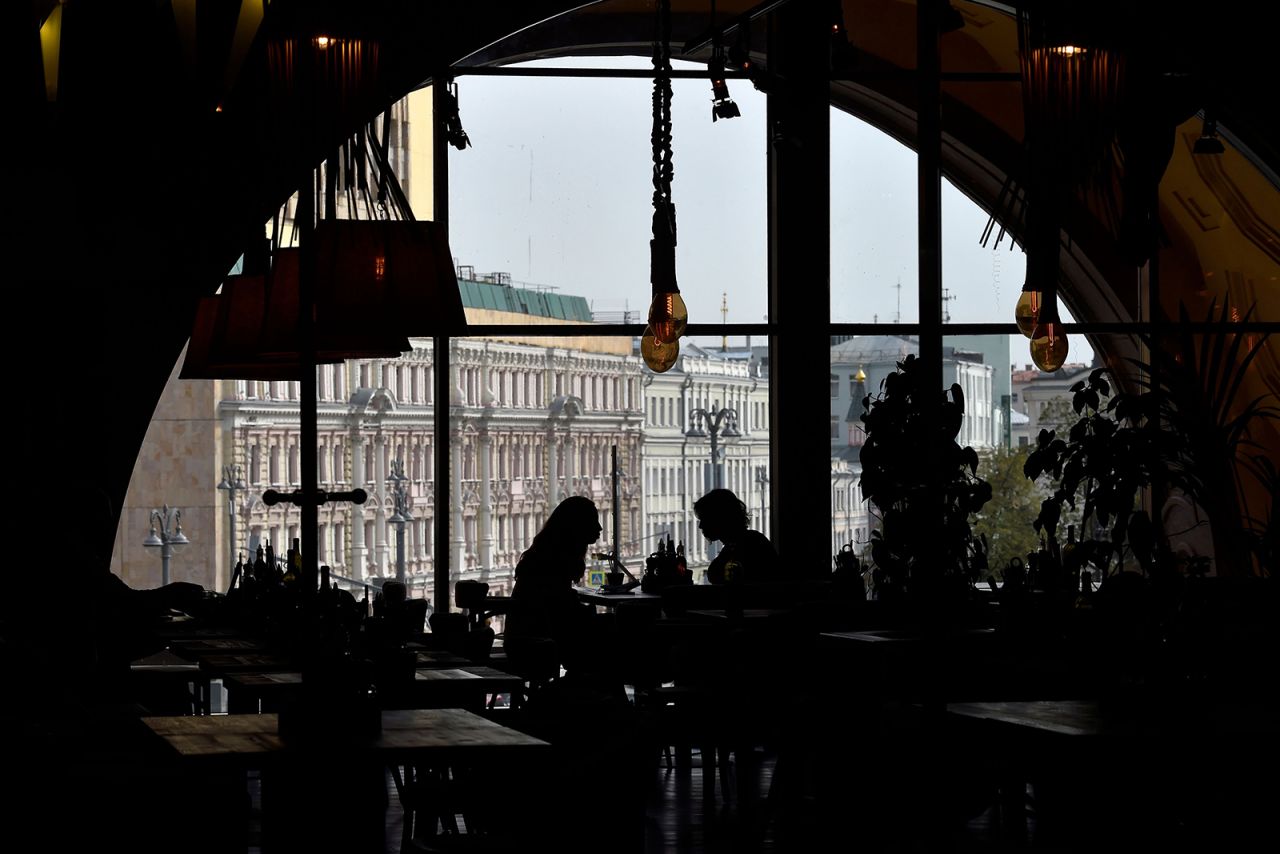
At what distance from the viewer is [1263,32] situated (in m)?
10.6

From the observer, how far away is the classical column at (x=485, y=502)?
11094mm

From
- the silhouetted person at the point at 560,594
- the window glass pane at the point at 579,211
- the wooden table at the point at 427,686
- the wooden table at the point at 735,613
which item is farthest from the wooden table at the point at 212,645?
the window glass pane at the point at 579,211

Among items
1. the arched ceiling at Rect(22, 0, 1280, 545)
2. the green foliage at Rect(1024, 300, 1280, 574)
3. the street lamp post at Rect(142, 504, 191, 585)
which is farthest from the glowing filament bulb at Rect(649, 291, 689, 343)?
the street lamp post at Rect(142, 504, 191, 585)

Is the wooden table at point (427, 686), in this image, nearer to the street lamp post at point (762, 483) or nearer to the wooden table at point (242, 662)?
the wooden table at point (242, 662)

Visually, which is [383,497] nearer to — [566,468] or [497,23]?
[566,468]

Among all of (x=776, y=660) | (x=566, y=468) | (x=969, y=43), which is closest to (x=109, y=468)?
(x=566, y=468)

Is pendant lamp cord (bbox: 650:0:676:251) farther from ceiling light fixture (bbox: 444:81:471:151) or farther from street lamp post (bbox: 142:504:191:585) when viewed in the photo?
street lamp post (bbox: 142:504:191:585)

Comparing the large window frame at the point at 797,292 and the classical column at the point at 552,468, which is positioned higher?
the large window frame at the point at 797,292

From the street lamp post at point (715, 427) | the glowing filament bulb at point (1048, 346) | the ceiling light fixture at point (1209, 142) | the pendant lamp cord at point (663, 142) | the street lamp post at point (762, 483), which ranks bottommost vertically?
the street lamp post at point (762, 483)

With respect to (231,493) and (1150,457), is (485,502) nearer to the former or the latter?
(231,493)

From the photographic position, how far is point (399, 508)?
11.0 meters

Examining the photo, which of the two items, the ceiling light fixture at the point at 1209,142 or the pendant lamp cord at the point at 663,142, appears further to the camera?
the ceiling light fixture at the point at 1209,142

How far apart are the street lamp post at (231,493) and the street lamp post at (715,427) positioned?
9.42ft

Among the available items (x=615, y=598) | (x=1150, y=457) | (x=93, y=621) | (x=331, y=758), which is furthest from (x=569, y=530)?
(x=331, y=758)
